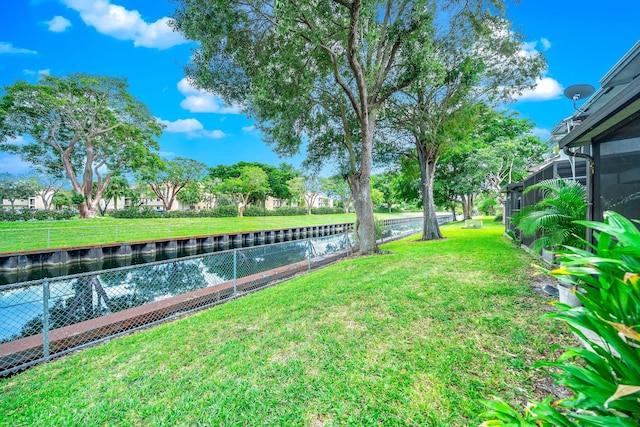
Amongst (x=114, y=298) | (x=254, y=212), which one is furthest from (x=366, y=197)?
(x=254, y=212)

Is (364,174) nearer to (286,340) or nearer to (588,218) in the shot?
(588,218)

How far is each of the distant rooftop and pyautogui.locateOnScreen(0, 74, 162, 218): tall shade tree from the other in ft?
94.8

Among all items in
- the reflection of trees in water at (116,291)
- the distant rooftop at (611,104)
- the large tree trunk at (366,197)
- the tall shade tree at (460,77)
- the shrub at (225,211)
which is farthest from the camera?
the shrub at (225,211)

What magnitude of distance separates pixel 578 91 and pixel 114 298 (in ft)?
29.4

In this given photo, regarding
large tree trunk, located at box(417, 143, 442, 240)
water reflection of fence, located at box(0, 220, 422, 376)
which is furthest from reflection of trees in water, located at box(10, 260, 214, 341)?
large tree trunk, located at box(417, 143, 442, 240)

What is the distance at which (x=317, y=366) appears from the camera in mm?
2432

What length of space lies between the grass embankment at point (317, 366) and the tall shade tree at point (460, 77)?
6.41 meters

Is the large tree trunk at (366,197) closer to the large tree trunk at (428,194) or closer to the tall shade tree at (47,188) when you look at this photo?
the large tree trunk at (428,194)

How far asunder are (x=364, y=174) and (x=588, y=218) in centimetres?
600

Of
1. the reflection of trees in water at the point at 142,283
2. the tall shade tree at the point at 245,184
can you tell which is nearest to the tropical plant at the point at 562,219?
the reflection of trees in water at the point at 142,283

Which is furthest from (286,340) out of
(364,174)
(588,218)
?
(364,174)

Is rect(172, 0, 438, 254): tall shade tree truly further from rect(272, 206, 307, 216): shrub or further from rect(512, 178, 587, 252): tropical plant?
rect(272, 206, 307, 216): shrub

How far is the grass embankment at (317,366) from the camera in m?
1.94

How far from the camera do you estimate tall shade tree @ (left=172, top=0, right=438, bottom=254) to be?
6156 millimetres
